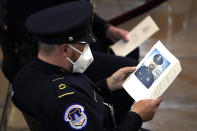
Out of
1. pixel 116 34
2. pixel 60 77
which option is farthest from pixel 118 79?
pixel 116 34

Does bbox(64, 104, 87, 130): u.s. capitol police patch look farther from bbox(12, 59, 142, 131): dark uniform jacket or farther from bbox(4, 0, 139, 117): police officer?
bbox(4, 0, 139, 117): police officer

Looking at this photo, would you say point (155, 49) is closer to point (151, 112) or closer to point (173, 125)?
point (151, 112)

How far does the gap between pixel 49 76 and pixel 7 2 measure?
2.68ft

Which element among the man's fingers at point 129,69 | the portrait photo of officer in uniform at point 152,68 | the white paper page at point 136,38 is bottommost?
the white paper page at point 136,38

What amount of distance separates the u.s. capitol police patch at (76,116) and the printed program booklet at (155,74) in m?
0.42

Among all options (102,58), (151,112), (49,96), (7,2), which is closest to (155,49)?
(151,112)

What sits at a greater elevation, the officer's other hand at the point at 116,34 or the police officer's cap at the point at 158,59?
the police officer's cap at the point at 158,59

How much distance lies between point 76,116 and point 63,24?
0.38 m

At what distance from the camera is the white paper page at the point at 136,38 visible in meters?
2.27

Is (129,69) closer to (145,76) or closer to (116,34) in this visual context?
(145,76)

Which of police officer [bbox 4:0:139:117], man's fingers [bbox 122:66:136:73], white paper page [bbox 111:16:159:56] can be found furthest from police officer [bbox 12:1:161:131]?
white paper page [bbox 111:16:159:56]

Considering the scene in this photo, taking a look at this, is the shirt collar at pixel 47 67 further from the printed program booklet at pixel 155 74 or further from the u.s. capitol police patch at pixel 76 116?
the printed program booklet at pixel 155 74

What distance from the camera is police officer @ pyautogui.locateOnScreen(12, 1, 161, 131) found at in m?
1.19

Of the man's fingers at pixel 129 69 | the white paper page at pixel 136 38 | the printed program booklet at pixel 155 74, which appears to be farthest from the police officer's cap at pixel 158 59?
the white paper page at pixel 136 38
